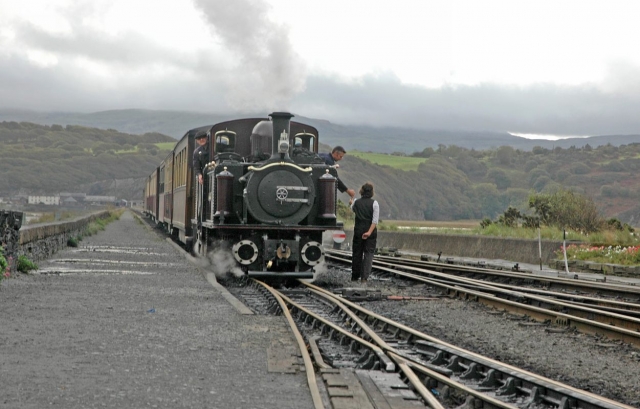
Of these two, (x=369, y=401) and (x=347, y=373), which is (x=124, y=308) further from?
(x=369, y=401)

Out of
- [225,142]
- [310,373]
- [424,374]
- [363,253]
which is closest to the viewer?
[310,373]

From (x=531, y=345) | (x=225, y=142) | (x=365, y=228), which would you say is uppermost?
(x=225, y=142)

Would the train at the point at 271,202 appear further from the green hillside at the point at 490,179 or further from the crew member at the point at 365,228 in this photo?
the green hillside at the point at 490,179

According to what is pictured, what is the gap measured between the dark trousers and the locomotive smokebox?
215cm

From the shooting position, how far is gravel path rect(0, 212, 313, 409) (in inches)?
272

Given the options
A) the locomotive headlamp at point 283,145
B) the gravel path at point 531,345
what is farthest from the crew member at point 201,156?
the gravel path at point 531,345

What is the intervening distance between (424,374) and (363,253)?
9.90m

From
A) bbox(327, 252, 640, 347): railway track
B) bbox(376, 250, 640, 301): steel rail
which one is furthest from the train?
bbox(376, 250, 640, 301): steel rail

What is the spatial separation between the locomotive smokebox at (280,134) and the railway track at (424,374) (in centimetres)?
620

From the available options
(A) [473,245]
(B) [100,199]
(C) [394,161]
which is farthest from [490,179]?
(A) [473,245]

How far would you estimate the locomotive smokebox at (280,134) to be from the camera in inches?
670

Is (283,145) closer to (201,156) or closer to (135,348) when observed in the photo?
(201,156)

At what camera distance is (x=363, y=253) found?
17.8 metres

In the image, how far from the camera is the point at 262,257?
1742 cm
